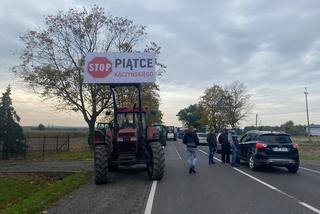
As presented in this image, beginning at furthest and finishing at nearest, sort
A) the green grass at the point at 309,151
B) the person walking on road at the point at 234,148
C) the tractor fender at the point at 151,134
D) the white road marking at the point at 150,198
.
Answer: the green grass at the point at 309,151, the person walking on road at the point at 234,148, the tractor fender at the point at 151,134, the white road marking at the point at 150,198

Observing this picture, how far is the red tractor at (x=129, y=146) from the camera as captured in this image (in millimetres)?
13953

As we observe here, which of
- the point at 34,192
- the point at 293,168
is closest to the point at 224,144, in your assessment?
the point at 293,168

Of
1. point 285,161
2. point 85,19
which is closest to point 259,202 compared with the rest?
point 285,161

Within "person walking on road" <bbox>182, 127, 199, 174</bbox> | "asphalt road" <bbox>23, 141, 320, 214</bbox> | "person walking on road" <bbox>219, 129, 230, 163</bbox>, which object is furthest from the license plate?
"person walking on road" <bbox>219, 129, 230, 163</bbox>

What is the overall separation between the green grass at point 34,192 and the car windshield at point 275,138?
7164mm

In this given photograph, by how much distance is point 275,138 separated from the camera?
1748cm

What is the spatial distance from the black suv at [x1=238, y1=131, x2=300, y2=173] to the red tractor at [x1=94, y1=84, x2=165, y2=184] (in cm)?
445

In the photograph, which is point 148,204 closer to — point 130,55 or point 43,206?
point 43,206

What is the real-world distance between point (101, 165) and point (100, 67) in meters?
4.19

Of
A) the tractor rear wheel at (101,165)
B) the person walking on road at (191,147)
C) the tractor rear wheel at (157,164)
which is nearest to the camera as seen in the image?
the tractor rear wheel at (101,165)

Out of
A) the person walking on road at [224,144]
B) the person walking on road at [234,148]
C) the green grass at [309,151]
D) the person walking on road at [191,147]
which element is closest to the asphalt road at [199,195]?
the person walking on road at [191,147]

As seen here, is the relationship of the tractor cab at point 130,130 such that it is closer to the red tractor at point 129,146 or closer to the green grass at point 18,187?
the red tractor at point 129,146

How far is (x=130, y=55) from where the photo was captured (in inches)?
637

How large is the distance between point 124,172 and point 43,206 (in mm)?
7361
